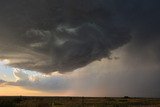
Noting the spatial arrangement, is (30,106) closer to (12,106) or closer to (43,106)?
(43,106)

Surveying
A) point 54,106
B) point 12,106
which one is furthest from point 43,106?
point 12,106

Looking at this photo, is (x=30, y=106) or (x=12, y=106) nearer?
(x=12, y=106)

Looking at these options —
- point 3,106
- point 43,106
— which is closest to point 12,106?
point 3,106

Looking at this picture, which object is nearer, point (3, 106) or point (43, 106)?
point (3, 106)

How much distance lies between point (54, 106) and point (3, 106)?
54.4 feet

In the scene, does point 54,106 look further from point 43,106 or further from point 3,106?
point 3,106

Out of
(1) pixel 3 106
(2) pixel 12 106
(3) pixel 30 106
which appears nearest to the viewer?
(1) pixel 3 106

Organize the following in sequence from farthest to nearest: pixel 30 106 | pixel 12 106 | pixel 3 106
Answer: pixel 30 106, pixel 12 106, pixel 3 106

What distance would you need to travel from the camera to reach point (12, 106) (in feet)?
213

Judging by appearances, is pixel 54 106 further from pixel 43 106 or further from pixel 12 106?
pixel 12 106

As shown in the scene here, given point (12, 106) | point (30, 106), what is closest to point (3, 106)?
point (12, 106)

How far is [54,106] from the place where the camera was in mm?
74500

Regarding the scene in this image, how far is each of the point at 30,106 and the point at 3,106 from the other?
1281 centimetres

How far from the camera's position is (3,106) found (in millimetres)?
60531
